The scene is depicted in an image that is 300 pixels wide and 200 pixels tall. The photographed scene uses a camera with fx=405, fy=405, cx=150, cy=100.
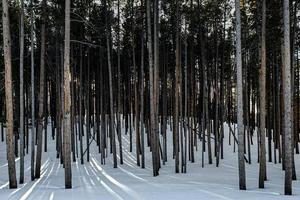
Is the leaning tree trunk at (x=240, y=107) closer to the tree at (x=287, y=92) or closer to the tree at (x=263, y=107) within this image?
the tree at (x=263, y=107)

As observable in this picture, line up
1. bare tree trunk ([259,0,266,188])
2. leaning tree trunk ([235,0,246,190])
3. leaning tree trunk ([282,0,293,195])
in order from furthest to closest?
bare tree trunk ([259,0,266,188]), leaning tree trunk ([235,0,246,190]), leaning tree trunk ([282,0,293,195])

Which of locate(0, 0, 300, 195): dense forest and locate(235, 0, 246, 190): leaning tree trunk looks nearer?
locate(235, 0, 246, 190): leaning tree trunk

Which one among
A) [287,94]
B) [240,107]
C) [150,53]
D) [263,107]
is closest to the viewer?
[287,94]

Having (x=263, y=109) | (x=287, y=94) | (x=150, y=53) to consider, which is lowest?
(x=263, y=109)

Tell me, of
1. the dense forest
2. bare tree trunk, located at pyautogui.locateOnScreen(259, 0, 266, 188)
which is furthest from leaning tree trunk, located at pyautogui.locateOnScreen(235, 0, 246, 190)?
bare tree trunk, located at pyautogui.locateOnScreen(259, 0, 266, 188)

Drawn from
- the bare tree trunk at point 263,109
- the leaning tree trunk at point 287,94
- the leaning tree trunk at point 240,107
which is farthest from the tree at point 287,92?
the bare tree trunk at point 263,109

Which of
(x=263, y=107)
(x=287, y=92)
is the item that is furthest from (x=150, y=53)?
(x=287, y=92)

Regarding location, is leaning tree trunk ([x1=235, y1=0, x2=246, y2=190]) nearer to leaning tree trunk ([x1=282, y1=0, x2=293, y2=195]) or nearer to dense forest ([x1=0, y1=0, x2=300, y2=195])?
dense forest ([x1=0, y1=0, x2=300, y2=195])

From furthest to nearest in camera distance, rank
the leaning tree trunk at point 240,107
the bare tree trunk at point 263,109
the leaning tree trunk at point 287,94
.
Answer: the bare tree trunk at point 263,109 → the leaning tree trunk at point 240,107 → the leaning tree trunk at point 287,94

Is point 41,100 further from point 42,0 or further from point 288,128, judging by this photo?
point 288,128

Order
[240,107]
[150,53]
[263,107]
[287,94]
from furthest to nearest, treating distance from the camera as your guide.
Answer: [150,53] → [263,107] → [240,107] → [287,94]

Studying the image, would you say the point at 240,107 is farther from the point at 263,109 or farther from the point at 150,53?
the point at 150,53

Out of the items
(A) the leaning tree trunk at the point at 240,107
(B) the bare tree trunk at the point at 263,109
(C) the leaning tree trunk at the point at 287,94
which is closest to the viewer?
(C) the leaning tree trunk at the point at 287,94

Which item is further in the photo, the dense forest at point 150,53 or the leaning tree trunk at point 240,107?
the dense forest at point 150,53
